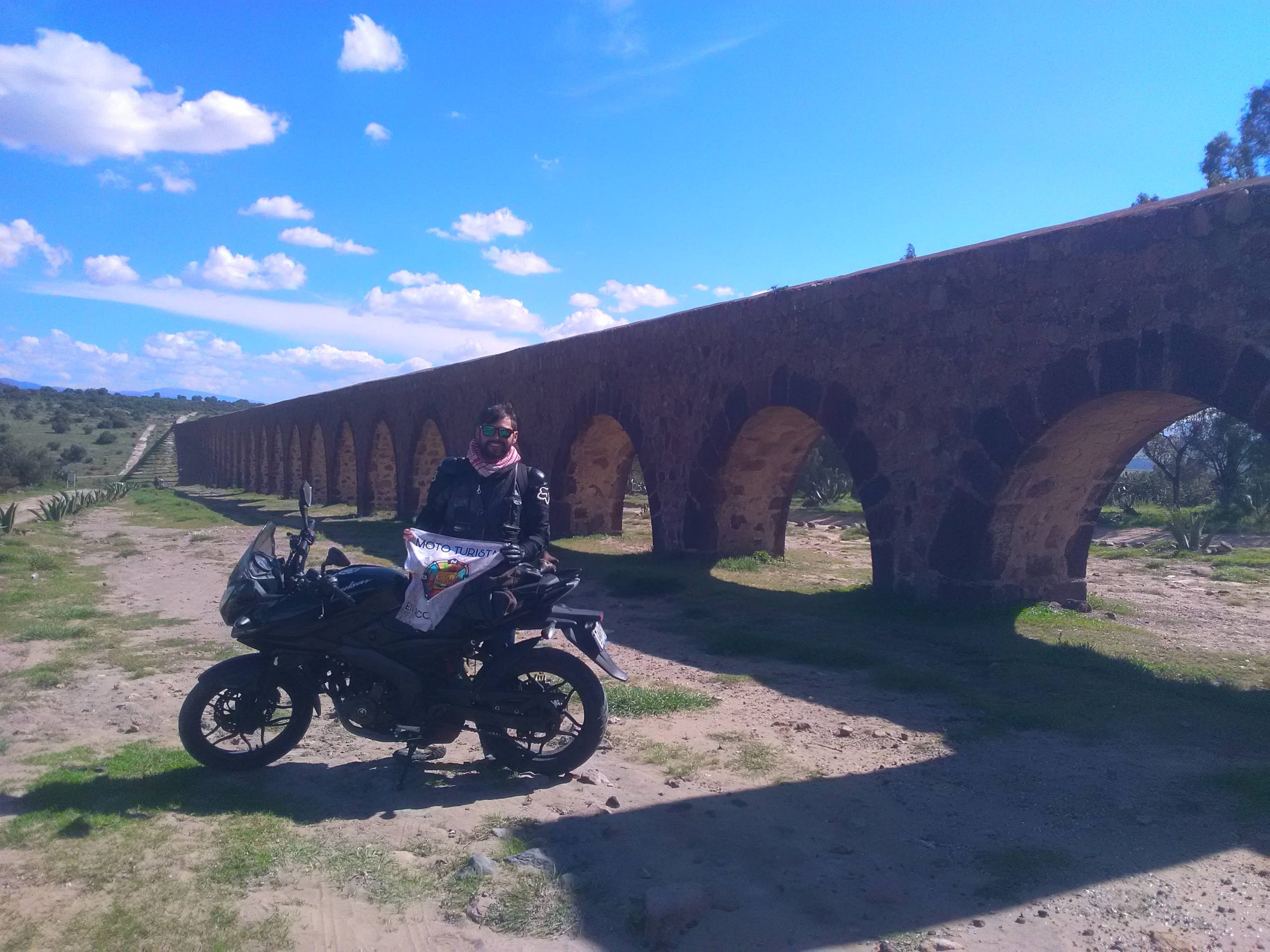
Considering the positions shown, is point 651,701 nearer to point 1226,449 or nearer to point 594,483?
point 594,483

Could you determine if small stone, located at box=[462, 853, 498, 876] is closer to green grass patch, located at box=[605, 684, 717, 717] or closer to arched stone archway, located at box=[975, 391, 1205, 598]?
green grass patch, located at box=[605, 684, 717, 717]

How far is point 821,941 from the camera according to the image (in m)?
2.89

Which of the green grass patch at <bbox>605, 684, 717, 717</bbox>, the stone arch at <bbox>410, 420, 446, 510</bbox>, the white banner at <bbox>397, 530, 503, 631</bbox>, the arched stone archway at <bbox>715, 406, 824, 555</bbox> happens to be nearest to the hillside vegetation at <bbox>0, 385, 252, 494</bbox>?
the stone arch at <bbox>410, 420, 446, 510</bbox>

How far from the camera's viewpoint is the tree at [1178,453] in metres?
19.5

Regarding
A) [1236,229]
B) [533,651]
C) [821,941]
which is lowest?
[821,941]

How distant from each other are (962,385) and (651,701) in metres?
3.61

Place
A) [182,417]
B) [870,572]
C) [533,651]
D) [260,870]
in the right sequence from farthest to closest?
[182,417] < [870,572] < [533,651] < [260,870]

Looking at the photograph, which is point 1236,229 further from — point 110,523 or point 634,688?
point 110,523

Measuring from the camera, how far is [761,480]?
10.9 m

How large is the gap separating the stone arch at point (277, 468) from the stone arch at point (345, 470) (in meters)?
5.96

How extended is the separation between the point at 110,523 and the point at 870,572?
16709 millimetres

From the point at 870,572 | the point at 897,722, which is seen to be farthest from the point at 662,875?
the point at 870,572

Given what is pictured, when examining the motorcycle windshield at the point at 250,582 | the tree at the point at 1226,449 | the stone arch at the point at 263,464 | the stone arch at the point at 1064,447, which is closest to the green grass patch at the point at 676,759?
the motorcycle windshield at the point at 250,582

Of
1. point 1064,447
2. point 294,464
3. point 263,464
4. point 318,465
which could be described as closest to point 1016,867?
point 1064,447
